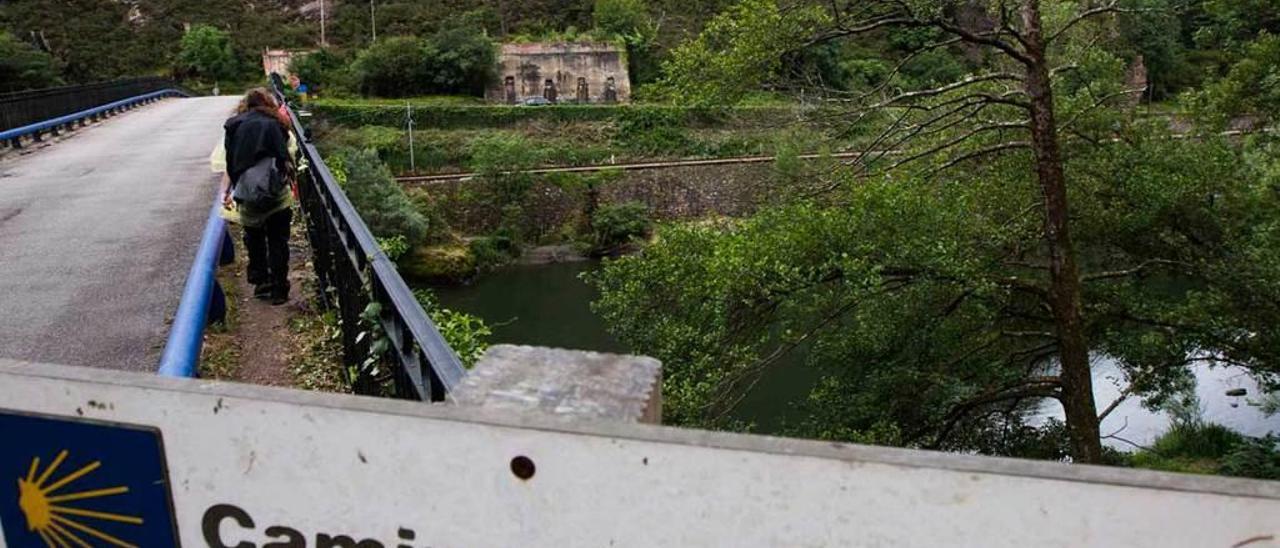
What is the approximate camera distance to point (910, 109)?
11023 mm

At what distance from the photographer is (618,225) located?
37938 mm

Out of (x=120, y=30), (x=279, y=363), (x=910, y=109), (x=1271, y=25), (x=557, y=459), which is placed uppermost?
(x=120, y=30)

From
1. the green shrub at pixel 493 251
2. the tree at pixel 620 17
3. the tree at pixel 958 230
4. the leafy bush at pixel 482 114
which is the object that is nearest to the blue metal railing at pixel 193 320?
the tree at pixel 958 230

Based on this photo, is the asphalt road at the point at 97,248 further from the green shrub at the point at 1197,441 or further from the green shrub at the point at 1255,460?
the green shrub at the point at 1197,441

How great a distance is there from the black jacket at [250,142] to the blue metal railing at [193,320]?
456 millimetres

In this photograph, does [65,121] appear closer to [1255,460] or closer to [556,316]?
[556,316]

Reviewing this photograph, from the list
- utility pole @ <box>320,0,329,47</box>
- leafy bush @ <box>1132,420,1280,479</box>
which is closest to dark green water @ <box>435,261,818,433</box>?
leafy bush @ <box>1132,420,1280,479</box>

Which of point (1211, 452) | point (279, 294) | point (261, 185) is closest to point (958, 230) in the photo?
point (279, 294)

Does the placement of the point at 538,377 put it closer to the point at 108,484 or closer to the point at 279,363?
the point at 108,484

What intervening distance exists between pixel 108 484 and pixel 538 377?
0.78 m

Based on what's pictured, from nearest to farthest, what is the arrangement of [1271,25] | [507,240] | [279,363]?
[279,363] < [1271,25] < [507,240]

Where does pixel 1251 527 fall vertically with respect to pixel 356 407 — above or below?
below

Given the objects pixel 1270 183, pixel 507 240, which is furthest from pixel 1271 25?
pixel 507 240

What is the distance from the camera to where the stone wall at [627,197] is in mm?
39062
